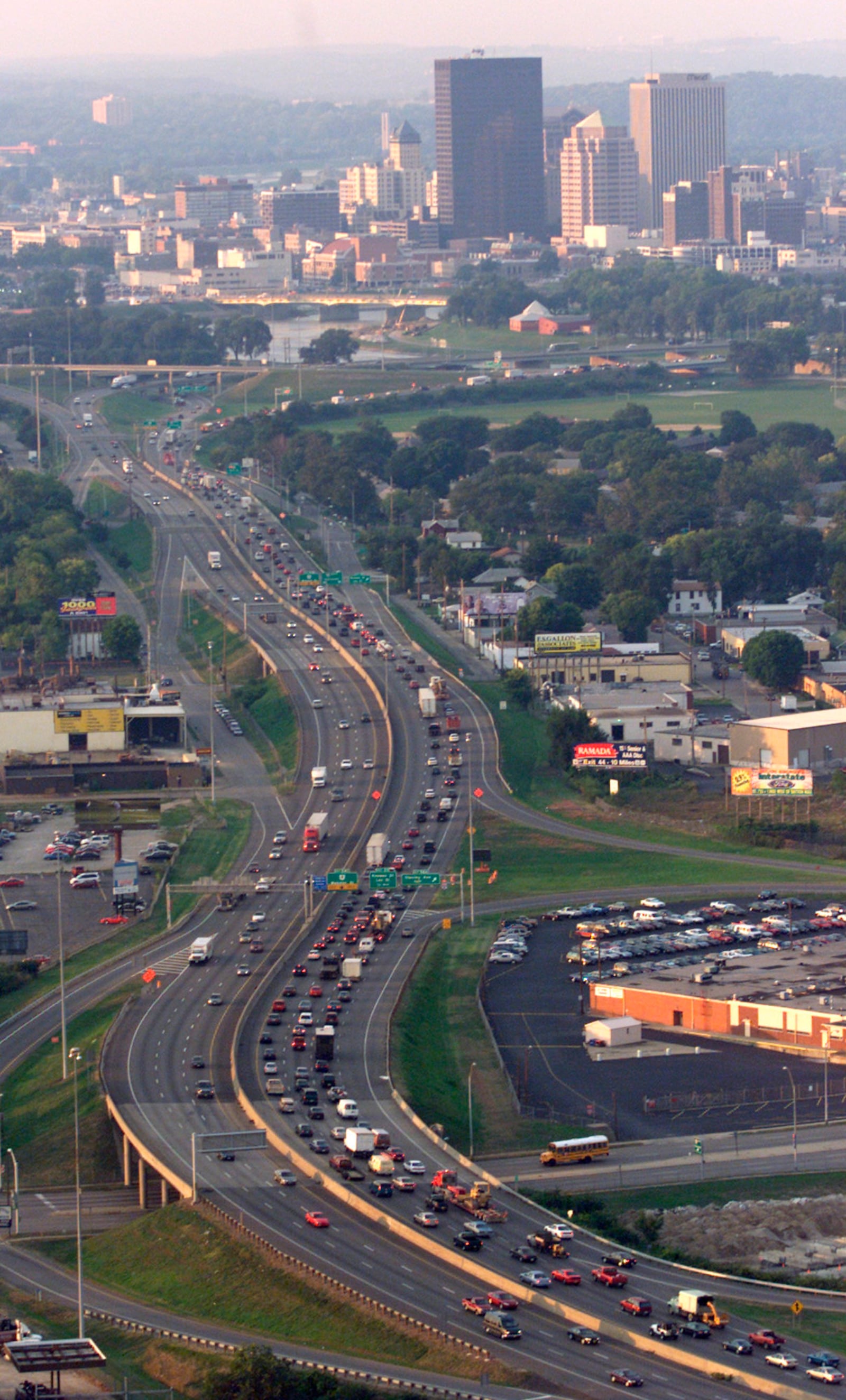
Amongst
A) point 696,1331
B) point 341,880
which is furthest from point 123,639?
point 696,1331

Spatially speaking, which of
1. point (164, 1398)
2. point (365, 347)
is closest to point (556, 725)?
point (164, 1398)

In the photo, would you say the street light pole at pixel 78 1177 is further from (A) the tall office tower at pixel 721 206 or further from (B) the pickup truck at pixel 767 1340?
(A) the tall office tower at pixel 721 206

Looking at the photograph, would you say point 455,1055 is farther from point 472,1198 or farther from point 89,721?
point 89,721

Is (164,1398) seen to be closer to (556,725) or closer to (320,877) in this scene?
(320,877)

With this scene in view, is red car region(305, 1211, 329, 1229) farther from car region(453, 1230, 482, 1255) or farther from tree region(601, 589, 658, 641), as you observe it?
tree region(601, 589, 658, 641)

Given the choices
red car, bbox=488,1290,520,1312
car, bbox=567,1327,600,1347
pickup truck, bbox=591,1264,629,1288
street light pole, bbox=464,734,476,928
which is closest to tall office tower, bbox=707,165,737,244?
street light pole, bbox=464,734,476,928

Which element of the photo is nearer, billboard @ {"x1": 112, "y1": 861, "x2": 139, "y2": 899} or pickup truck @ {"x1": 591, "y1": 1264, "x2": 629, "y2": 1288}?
pickup truck @ {"x1": 591, "y1": 1264, "x2": 629, "y2": 1288}

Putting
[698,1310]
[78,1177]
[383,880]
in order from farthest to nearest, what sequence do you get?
[383,880] → [78,1177] → [698,1310]
